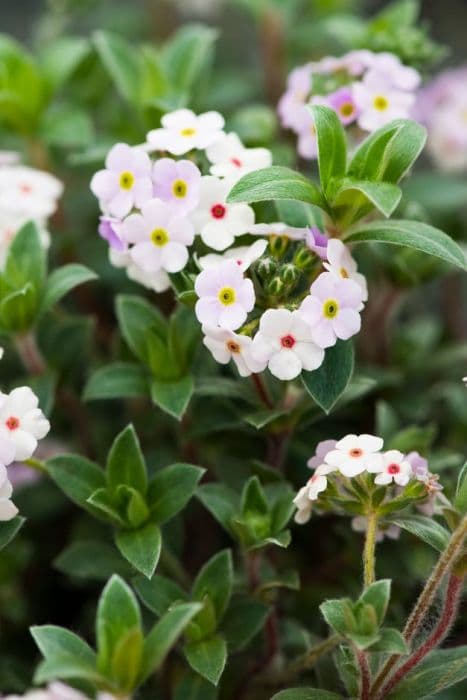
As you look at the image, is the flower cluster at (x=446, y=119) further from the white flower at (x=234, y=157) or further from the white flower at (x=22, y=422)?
the white flower at (x=22, y=422)

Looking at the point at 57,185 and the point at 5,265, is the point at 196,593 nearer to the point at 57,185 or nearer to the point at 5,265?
the point at 5,265

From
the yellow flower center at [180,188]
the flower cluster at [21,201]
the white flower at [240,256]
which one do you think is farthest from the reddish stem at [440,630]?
the flower cluster at [21,201]

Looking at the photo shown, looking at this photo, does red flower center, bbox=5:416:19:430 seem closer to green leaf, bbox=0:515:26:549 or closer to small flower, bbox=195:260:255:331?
green leaf, bbox=0:515:26:549

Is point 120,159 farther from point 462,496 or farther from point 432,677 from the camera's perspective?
point 432,677

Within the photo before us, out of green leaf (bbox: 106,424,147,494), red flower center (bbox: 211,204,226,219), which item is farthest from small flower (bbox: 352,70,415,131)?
green leaf (bbox: 106,424,147,494)

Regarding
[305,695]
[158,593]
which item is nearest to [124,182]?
[158,593]

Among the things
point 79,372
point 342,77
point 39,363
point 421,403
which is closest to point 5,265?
point 39,363
